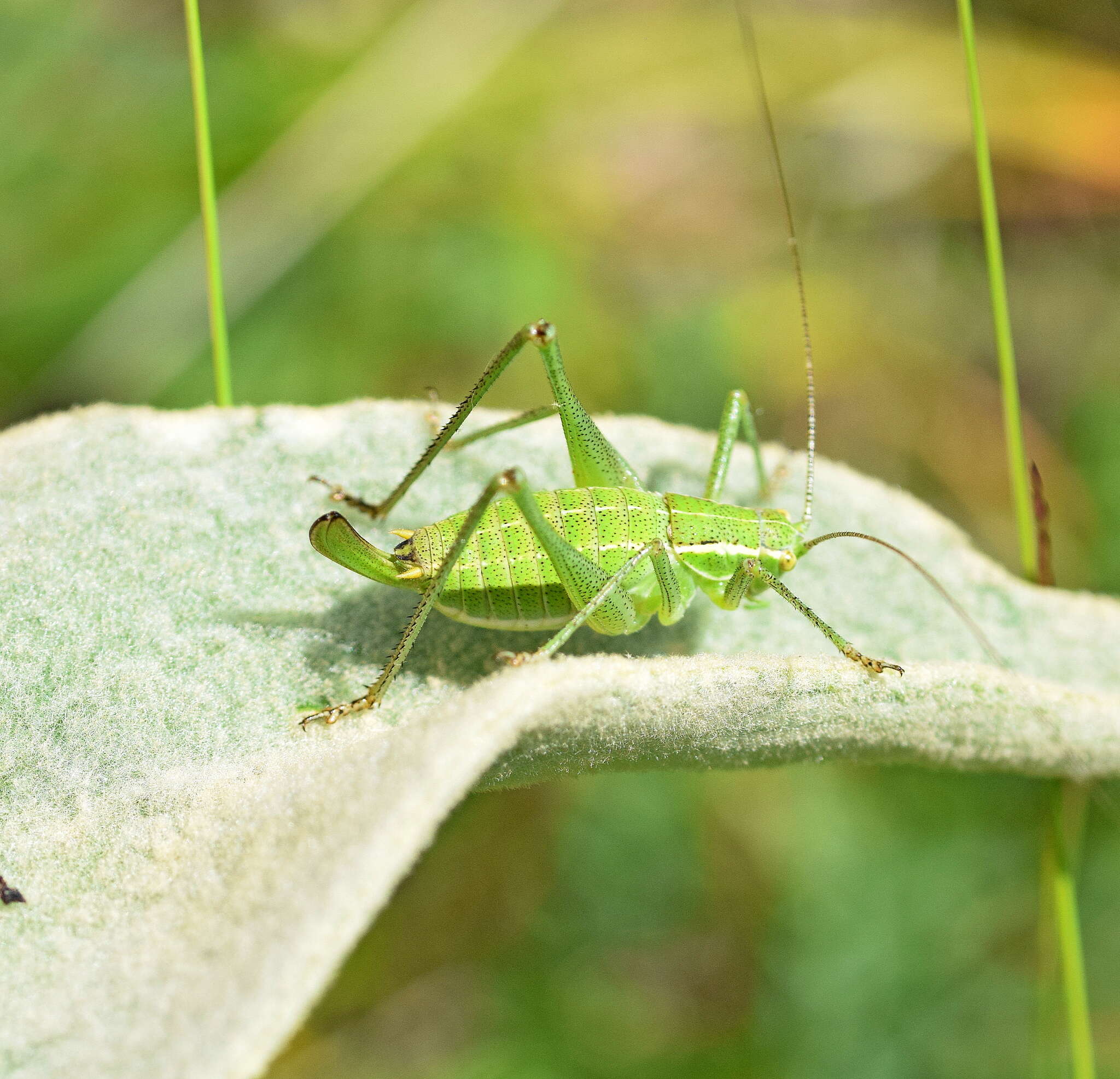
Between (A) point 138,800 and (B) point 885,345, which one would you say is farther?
(B) point 885,345

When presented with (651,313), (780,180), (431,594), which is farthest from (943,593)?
(651,313)

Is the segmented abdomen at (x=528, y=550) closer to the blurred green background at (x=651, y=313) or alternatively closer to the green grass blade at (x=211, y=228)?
the green grass blade at (x=211, y=228)

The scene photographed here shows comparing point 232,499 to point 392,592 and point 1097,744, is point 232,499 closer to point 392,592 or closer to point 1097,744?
point 392,592

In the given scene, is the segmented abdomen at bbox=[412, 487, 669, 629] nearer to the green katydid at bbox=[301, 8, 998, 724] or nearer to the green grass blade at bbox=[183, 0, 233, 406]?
the green katydid at bbox=[301, 8, 998, 724]

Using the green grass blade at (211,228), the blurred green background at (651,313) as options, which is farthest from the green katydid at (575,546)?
the blurred green background at (651,313)

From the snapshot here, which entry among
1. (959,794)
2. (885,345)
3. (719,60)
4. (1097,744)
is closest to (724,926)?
(959,794)

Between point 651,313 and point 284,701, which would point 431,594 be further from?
point 651,313
